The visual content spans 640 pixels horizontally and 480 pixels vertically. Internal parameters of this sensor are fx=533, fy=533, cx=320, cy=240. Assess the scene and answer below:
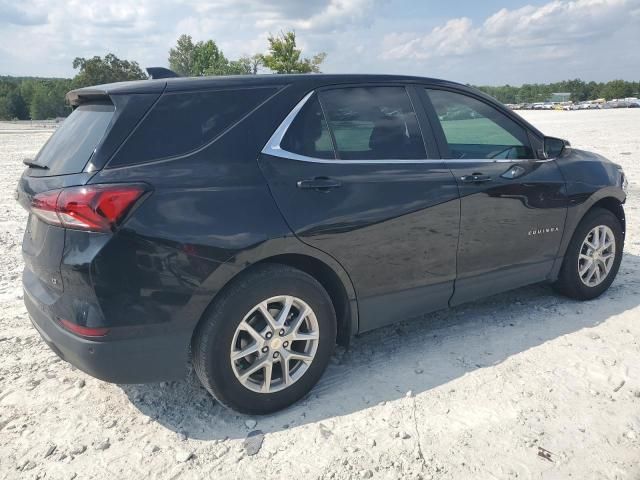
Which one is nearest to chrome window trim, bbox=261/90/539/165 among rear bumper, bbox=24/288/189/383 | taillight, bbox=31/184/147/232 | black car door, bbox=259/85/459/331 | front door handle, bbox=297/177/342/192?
black car door, bbox=259/85/459/331

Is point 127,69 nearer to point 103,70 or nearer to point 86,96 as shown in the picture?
point 103,70

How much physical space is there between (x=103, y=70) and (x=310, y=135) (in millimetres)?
60390

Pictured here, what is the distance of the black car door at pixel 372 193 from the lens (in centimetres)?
296

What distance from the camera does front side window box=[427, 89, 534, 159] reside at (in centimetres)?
371

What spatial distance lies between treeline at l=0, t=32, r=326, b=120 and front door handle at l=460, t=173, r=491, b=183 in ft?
145

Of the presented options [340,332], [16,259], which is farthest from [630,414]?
[16,259]

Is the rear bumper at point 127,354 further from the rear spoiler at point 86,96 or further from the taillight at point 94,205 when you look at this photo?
the rear spoiler at point 86,96

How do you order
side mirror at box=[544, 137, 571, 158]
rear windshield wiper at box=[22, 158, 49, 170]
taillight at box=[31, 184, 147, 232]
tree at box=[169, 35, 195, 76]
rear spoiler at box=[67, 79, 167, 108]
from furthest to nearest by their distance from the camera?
tree at box=[169, 35, 195, 76] < side mirror at box=[544, 137, 571, 158] < rear windshield wiper at box=[22, 158, 49, 170] < rear spoiler at box=[67, 79, 167, 108] < taillight at box=[31, 184, 147, 232]

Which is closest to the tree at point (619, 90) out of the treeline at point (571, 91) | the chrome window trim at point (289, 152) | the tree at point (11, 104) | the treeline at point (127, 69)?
the treeline at point (571, 91)

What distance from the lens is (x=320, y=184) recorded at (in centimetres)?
300

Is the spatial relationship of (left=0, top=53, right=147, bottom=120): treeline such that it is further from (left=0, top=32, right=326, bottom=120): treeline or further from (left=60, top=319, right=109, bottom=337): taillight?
(left=60, top=319, right=109, bottom=337): taillight

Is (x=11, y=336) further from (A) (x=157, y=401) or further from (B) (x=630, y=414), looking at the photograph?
(B) (x=630, y=414)

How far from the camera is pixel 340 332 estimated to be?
3.35 m

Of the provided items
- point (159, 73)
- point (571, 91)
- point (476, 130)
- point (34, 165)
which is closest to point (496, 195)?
point (476, 130)
